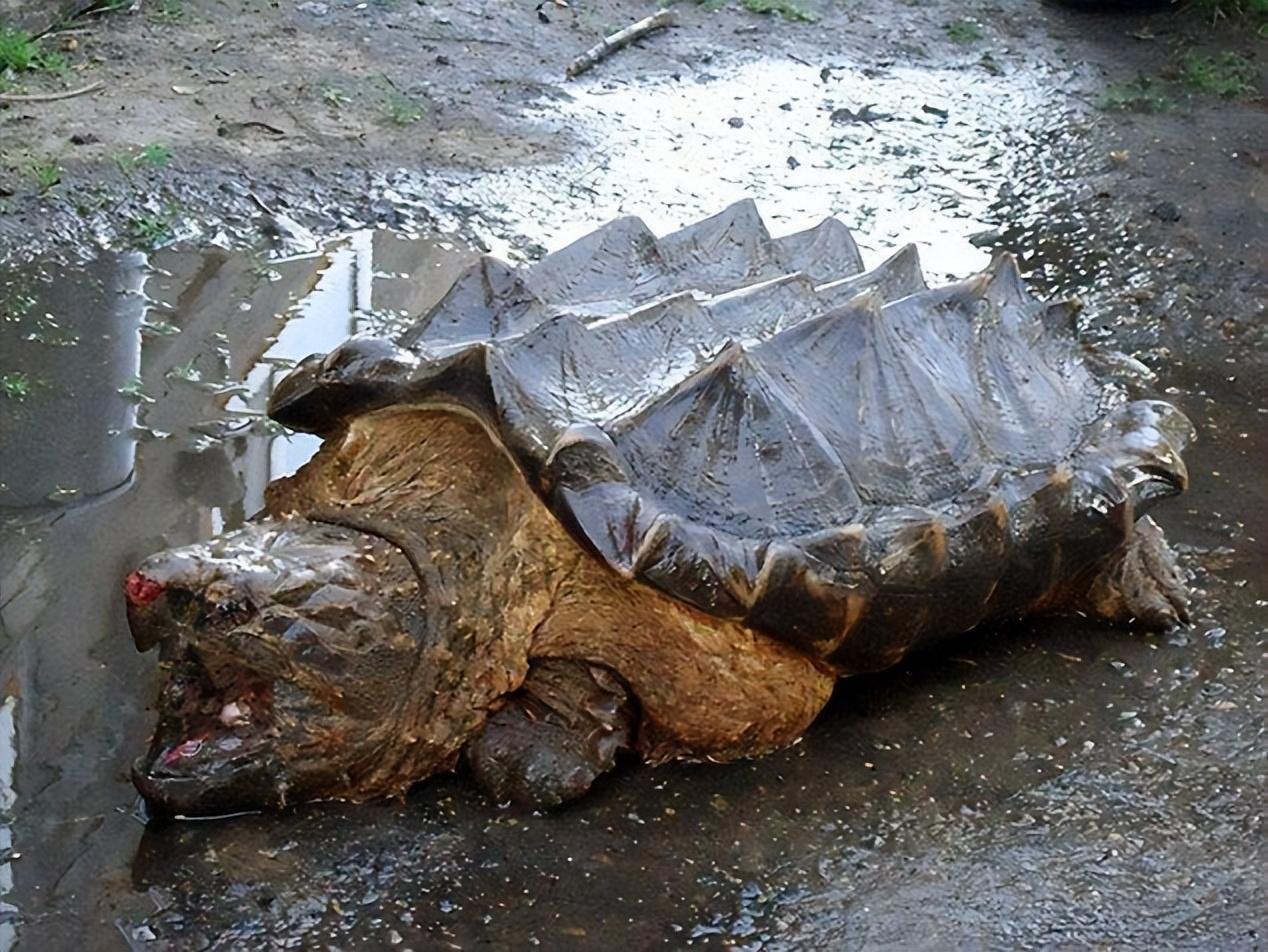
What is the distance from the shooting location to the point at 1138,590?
3246 mm

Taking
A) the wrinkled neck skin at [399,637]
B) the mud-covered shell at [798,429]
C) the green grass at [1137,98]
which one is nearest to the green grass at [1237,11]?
the green grass at [1137,98]

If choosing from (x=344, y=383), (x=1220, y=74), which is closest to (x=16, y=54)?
(x=344, y=383)

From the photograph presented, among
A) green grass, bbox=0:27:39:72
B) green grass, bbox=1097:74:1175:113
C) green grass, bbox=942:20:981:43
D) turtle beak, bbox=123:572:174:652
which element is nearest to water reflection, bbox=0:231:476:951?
turtle beak, bbox=123:572:174:652

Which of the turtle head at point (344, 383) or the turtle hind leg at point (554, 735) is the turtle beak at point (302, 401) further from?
the turtle hind leg at point (554, 735)

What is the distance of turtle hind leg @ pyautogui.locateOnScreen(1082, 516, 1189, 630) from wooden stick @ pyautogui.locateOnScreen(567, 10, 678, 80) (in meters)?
3.83

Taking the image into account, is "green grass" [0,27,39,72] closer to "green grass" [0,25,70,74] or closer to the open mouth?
"green grass" [0,25,70,74]

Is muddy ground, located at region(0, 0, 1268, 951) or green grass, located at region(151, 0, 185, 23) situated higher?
green grass, located at region(151, 0, 185, 23)

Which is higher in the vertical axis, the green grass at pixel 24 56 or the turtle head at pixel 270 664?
the green grass at pixel 24 56

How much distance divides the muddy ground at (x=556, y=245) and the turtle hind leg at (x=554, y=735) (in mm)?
56

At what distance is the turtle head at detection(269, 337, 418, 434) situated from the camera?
278 centimetres

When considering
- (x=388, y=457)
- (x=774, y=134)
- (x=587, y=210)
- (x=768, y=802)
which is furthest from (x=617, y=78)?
(x=768, y=802)

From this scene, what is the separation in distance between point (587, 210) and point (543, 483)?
2681 mm

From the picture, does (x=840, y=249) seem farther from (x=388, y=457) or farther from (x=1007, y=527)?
(x=388, y=457)

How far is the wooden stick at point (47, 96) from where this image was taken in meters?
5.34
